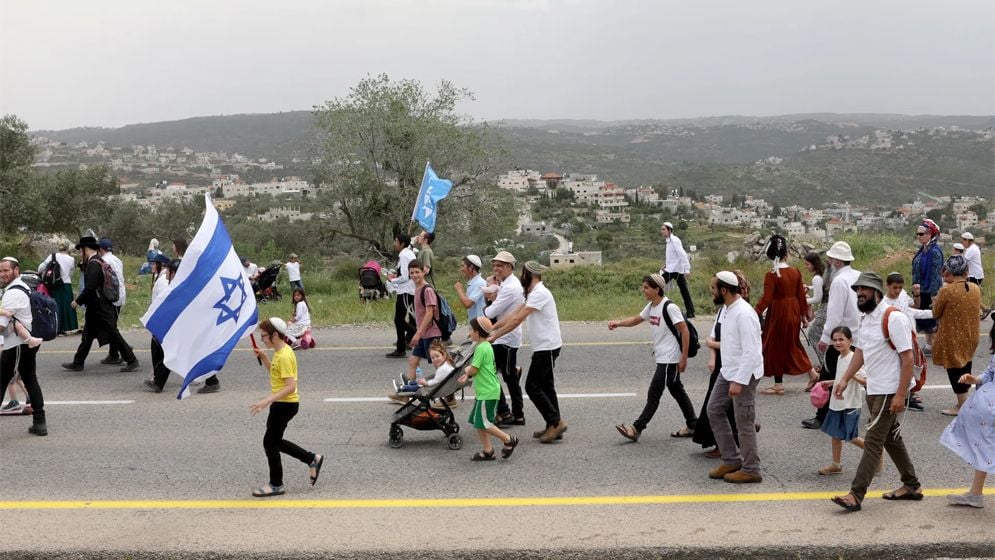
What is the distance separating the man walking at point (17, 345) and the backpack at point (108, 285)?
8.13 feet

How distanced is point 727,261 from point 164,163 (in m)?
140

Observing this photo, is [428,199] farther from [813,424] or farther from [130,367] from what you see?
[813,424]

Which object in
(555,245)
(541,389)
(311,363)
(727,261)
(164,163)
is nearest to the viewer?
(541,389)

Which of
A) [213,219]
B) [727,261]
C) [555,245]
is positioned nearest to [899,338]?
[213,219]

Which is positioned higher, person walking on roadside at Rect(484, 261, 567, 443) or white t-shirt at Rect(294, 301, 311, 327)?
person walking on roadside at Rect(484, 261, 567, 443)

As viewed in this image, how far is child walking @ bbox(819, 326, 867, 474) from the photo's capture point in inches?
273

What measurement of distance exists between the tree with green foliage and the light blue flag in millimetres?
18025

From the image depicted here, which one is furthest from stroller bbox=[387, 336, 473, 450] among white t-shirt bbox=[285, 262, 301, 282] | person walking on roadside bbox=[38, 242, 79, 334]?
white t-shirt bbox=[285, 262, 301, 282]

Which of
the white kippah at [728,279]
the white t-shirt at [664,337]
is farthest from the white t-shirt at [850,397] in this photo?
the white t-shirt at [664,337]

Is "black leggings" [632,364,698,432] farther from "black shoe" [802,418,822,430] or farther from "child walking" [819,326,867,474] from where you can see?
"child walking" [819,326,867,474]

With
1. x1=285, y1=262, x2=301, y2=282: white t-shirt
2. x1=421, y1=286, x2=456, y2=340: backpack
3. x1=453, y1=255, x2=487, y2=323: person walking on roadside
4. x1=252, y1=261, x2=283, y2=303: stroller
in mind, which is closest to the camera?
x1=453, y1=255, x2=487, y2=323: person walking on roadside

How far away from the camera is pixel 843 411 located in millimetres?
6984

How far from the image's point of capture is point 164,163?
14725 cm

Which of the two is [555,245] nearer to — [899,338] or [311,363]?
[311,363]
